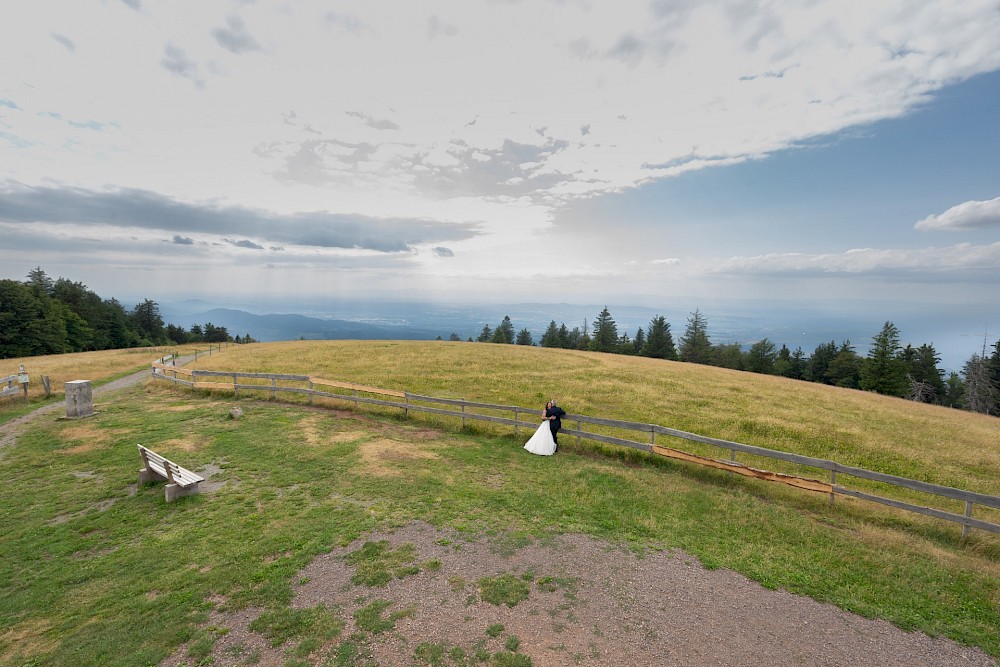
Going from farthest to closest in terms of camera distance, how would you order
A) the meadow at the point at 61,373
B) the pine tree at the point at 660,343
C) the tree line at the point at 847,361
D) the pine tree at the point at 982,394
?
the pine tree at the point at 660,343 < the tree line at the point at 847,361 < the pine tree at the point at 982,394 < the meadow at the point at 61,373

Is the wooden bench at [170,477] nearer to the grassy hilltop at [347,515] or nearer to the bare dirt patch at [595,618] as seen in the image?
the grassy hilltop at [347,515]

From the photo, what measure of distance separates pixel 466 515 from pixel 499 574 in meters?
2.21

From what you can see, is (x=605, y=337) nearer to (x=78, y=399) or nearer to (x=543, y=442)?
(x=543, y=442)

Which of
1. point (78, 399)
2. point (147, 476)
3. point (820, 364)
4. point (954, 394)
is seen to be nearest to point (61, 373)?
point (78, 399)

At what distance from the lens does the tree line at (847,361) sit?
52062 mm

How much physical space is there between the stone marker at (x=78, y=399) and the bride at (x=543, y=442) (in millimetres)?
17842

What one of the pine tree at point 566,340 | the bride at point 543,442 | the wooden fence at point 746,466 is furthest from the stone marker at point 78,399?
the pine tree at point 566,340

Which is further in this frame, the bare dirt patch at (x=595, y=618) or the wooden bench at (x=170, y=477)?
the wooden bench at (x=170, y=477)

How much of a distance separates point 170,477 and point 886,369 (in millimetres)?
76452

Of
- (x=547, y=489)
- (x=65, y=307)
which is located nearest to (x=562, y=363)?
(x=547, y=489)

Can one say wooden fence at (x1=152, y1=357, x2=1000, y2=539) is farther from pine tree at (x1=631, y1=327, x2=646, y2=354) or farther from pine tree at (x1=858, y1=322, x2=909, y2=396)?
pine tree at (x1=631, y1=327, x2=646, y2=354)

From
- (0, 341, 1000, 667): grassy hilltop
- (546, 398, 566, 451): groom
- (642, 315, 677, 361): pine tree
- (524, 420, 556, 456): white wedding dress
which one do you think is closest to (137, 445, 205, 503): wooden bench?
(0, 341, 1000, 667): grassy hilltop

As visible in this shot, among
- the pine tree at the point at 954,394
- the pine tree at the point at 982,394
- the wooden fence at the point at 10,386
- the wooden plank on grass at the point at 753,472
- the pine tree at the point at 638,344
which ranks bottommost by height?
the pine tree at the point at 954,394

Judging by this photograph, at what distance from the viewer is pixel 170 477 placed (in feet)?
30.2
